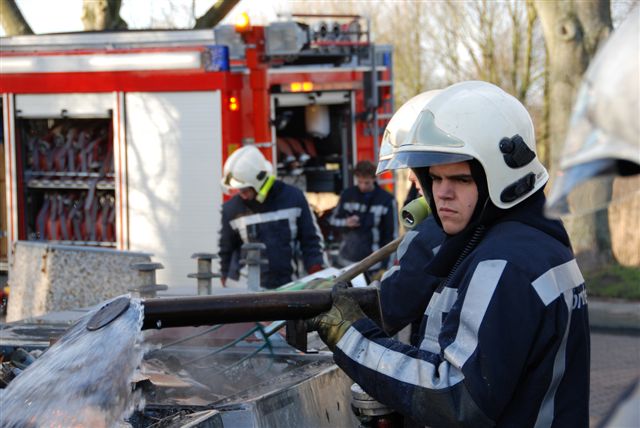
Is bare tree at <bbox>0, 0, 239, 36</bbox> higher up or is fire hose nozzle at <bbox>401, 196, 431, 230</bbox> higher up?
bare tree at <bbox>0, 0, 239, 36</bbox>

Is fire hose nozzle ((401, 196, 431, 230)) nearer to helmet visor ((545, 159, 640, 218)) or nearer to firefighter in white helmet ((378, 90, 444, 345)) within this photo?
firefighter in white helmet ((378, 90, 444, 345))

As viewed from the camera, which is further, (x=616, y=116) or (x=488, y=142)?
(x=488, y=142)

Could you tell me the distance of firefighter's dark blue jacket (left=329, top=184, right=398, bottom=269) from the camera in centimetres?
840

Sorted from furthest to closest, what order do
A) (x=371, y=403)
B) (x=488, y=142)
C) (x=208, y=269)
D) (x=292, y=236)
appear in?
1. (x=292, y=236)
2. (x=208, y=269)
3. (x=371, y=403)
4. (x=488, y=142)

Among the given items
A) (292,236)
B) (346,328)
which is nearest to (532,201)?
(346,328)

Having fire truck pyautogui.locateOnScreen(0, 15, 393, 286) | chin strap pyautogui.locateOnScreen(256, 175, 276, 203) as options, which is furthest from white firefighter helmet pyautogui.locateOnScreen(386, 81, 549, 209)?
fire truck pyautogui.locateOnScreen(0, 15, 393, 286)

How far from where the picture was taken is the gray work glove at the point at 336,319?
255cm

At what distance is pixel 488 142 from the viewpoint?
2.46 m

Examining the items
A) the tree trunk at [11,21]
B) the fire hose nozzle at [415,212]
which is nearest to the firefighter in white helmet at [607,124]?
the fire hose nozzle at [415,212]

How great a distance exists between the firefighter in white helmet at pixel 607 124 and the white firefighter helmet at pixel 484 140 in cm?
105

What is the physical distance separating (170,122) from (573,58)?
5104mm

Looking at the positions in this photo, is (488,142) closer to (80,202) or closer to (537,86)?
(80,202)

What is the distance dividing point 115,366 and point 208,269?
2329 millimetres

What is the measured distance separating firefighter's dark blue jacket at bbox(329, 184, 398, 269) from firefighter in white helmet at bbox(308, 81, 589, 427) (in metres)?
5.74
